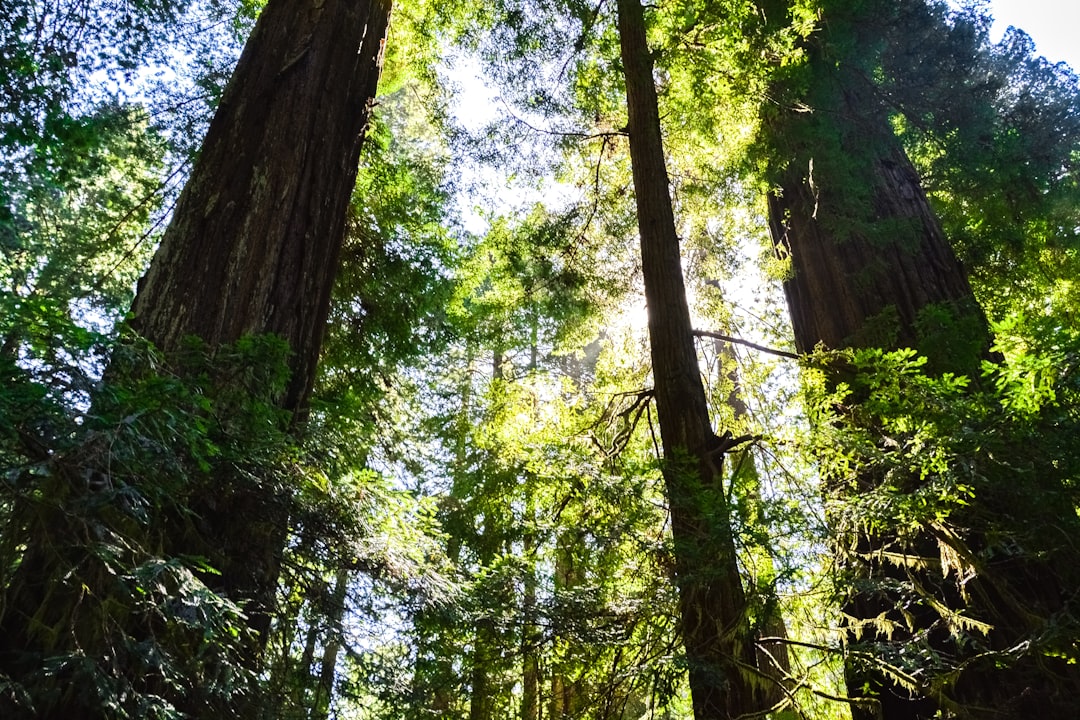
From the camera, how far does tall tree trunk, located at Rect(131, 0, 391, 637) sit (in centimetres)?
266

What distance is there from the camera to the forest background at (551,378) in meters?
2.10

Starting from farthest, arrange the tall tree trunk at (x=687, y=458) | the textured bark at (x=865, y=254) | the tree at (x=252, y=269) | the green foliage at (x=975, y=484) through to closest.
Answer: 1. the textured bark at (x=865, y=254)
2. the tall tree trunk at (x=687, y=458)
3. the green foliage at (x=975, y=484)
4. the tree at (x=252, y=269)

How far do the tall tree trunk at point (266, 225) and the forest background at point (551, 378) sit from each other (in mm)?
22

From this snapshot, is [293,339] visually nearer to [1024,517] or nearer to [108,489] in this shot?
[108,489]

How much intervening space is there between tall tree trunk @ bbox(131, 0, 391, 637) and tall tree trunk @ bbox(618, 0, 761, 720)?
1.92m

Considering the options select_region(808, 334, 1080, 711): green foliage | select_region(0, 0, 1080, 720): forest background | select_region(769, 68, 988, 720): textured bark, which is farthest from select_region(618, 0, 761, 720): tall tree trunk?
Answer: select_region(769, 68, 988, 720): textured bark

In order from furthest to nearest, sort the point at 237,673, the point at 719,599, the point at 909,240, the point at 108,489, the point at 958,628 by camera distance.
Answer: the point at 909,240
the point at 719,599
the point at 958,628
the point at 237,673
the point at 108,489

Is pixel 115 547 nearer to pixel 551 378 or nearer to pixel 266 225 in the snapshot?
pixel 266 225

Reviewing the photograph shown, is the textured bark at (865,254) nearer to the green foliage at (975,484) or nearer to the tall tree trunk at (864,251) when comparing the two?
the tall tree trunk at (864,251)

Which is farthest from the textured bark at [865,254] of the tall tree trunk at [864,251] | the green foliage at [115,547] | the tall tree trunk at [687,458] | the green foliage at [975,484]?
the green foliage at [115,547]

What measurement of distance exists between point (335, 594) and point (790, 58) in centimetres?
544

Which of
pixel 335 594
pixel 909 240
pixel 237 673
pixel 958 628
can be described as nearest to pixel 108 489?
pixel 237 673

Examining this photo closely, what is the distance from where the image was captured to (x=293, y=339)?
11.8 feet

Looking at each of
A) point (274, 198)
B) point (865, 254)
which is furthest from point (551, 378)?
point (274, 198)
